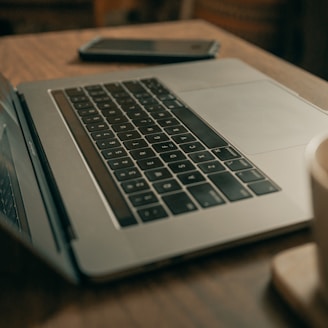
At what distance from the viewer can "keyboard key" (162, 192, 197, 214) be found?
0.32 m

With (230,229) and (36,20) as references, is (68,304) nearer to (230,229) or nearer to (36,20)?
(230,229)

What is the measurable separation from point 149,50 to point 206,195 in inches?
15.5

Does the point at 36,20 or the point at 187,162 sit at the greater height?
the point at 187,162

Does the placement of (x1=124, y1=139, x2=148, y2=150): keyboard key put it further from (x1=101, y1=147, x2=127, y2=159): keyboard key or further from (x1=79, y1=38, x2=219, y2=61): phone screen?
(x1=79, y1=38, x2=219, y2=61): phone screen

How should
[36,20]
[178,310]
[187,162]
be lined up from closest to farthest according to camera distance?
[178,310] → [187,162] → [36,20]

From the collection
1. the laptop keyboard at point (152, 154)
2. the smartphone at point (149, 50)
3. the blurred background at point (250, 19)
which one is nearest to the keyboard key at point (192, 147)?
the laptop keyboard at point (152, 154)

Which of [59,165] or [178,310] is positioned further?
[59,165]

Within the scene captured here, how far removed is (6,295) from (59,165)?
→ 12 centimetres

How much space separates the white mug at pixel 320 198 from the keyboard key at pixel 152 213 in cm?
11

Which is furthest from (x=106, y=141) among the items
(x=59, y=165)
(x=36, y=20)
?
(x=36, y=20)

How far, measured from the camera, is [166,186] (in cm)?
35

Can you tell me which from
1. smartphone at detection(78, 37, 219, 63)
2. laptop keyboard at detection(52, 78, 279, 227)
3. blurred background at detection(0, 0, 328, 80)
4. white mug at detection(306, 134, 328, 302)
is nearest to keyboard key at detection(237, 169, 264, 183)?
laptop keyboard at detection(52, 78, 279, 227)

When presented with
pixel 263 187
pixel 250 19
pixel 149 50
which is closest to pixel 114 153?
pixel 263 187

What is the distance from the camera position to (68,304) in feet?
0.91
